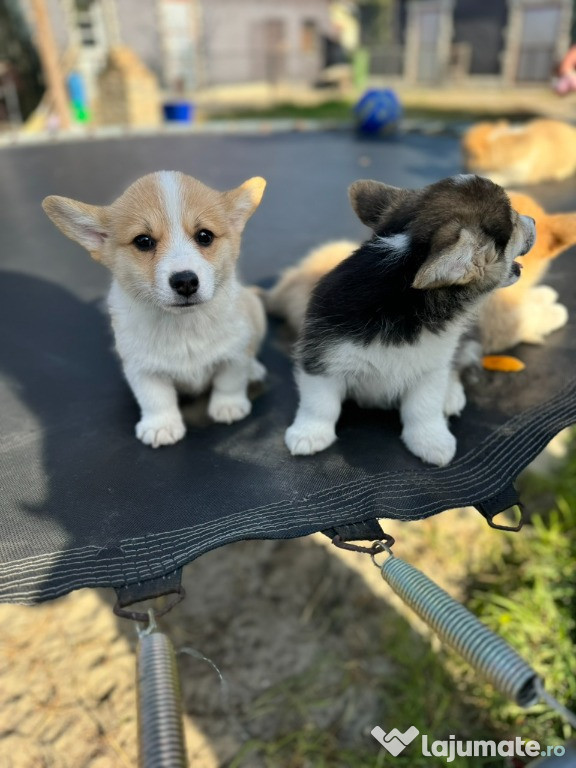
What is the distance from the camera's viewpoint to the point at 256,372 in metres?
2.14

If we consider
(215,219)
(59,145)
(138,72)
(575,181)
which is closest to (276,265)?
(215,219)

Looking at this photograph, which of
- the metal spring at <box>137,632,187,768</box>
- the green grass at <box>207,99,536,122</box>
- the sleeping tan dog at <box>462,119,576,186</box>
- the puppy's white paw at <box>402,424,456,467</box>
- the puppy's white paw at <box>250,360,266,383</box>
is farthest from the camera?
the green grass at <box>207,99,536,122</box>

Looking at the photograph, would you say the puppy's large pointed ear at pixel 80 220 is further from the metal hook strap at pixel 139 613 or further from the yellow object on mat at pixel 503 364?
the yellow object on mat at pixel 503 364

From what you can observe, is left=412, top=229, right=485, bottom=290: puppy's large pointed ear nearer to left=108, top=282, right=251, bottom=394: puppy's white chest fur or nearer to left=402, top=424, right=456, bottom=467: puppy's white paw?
left=402, top=424, right=456, bottom=467: puppy's white paw

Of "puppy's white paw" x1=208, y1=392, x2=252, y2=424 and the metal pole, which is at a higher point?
the metal pole

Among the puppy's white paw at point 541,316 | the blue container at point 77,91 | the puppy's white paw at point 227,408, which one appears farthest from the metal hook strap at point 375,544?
the blue container at point 77,91

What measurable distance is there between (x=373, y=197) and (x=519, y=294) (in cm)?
93

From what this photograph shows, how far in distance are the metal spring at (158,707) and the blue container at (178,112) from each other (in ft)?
36.6

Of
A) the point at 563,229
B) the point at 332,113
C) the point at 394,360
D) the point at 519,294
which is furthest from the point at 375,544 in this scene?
the point at 332,113

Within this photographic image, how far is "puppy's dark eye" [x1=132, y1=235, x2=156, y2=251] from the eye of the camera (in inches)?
62.2

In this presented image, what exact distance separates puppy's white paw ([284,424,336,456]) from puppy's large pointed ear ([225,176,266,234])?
0.66 m

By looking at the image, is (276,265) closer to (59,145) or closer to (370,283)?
(370,283)

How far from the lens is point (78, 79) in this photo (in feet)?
40.3

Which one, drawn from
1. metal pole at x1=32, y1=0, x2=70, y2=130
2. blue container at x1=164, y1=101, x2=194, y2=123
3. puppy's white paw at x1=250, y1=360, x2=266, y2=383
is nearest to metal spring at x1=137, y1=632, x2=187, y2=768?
puppy's white paw at x1=250, y1=360, x2=266, y2=383
